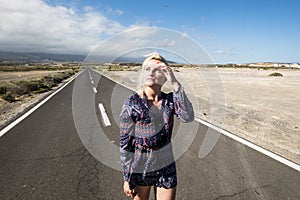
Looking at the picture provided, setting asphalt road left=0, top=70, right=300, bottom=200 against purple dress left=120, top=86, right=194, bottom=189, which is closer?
purple dress left=120, top=86, right=194, bottom=189

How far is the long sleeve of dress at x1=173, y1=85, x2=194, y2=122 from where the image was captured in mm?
2355

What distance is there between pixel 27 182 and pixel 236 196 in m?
3.28

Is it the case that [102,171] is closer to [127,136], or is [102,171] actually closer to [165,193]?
[165,193]

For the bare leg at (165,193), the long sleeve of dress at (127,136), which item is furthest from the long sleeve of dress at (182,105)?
the bare leg at (165,193)

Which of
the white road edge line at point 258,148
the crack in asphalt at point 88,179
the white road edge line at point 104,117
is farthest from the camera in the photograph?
the white road edge line at point 104,117

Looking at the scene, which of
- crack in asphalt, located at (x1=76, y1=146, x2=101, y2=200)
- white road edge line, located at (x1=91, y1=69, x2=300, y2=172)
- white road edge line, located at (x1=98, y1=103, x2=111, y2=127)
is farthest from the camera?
white road edge line, located at (x1=98, y1=103, x2=111, y2=127)

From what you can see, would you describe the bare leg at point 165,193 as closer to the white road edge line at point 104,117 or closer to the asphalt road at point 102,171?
the asphalt road at point 102,171

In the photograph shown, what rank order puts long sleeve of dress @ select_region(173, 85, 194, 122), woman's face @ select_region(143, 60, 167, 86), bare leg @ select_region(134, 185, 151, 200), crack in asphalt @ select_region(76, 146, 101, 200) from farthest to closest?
crack in asphalt @ select_region(76, 146, 101, 200), bare leg @ select_region(134, 185, 151, 200), long sleeve of dress @ select_region(173, 85, 194, 122), woman's face @ select_region(143, 60, 167, 86)

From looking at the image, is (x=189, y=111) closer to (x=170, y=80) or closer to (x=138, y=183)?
(x=170, y=80)

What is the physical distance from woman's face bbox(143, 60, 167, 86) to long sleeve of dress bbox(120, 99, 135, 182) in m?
0.29

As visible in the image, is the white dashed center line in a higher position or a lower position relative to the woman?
lower

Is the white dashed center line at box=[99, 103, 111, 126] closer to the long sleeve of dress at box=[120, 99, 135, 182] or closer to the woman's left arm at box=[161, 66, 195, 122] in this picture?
the long sleeve of dress at box=[120, 99, 135, 182]

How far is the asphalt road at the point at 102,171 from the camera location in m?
3.63

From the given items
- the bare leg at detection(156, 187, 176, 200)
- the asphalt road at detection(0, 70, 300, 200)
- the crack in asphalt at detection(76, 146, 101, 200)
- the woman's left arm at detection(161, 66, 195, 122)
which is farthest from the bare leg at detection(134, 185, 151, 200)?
the crack in asphalt at detection(76, 146, 101, 200)
